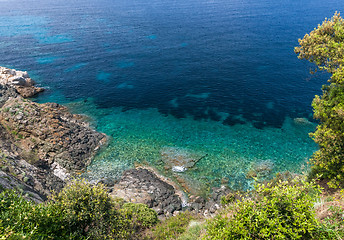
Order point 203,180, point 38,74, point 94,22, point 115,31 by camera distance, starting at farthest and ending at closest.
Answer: point 94,22
point 115,31
point 38,74
point 203,180

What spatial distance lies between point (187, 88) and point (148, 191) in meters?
39.0

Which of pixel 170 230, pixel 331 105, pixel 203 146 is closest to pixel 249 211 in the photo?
pixel 170 230

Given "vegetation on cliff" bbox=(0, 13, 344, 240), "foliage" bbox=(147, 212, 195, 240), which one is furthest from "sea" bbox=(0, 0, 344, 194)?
"foliage" bbox=(147, 212, 195, 240)

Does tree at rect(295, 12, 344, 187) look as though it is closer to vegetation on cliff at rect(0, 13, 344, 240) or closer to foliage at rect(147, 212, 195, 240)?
vegetation on cliff at rect(0, 13, 344, 240)

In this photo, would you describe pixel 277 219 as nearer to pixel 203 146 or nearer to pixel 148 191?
pixel 148 191

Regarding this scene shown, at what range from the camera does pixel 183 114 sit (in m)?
53.5

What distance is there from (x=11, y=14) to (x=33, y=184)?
188024 mm

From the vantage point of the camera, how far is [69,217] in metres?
16.7

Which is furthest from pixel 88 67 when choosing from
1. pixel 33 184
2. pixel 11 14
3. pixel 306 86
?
pixel 11 14

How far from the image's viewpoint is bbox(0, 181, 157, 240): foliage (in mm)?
13852

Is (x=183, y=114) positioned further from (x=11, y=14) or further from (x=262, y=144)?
(x=11, y=14)

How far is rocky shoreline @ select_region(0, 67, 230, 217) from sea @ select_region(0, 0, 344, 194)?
2287 mm

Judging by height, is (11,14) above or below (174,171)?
above

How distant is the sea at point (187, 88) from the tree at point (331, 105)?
6.95 m
